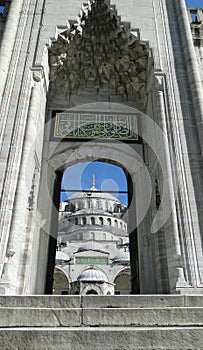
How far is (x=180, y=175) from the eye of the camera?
233 inches

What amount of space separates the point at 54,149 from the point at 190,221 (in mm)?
4338

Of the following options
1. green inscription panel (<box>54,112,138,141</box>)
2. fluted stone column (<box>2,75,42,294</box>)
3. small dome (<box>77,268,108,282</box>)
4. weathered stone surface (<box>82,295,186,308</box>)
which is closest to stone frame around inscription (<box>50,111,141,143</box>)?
green inscription panel (<box>54,112,138,141</box>)

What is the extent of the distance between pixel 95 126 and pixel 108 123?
16.1 inches

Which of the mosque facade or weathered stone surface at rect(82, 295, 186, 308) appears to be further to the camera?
the mosque facade

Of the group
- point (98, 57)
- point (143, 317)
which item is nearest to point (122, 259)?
point (98, 57)

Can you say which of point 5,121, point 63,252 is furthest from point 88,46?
point 63,252

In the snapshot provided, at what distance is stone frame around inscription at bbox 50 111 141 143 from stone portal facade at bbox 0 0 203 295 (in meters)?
0.03

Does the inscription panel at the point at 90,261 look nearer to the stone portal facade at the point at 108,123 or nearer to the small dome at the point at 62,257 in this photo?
the small dome at the point at 62,257

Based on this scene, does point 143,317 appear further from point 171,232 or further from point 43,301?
point 171,232

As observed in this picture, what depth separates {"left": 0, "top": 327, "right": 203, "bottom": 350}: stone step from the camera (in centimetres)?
234

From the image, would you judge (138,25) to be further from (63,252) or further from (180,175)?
(63,252)

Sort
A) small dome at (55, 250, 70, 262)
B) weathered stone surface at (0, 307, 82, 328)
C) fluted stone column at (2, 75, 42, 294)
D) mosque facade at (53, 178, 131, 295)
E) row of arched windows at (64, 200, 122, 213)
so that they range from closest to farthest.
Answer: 1. weathered stone surface at (0, 307, 82, 328)
2. fluted stone column at (2, 75, 42, 294)
3. mosque facade at (53, 178, 131, 295)
4. small dome at (55, 250, 70, 262)
5. row of arched windows at (64, 200, 122, 213)

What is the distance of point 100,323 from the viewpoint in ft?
9.29

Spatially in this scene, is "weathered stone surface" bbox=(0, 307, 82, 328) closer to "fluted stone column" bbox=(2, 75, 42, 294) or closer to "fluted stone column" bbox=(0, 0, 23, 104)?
"fluted stone column" bbox=(2, 75, 42, 294)
